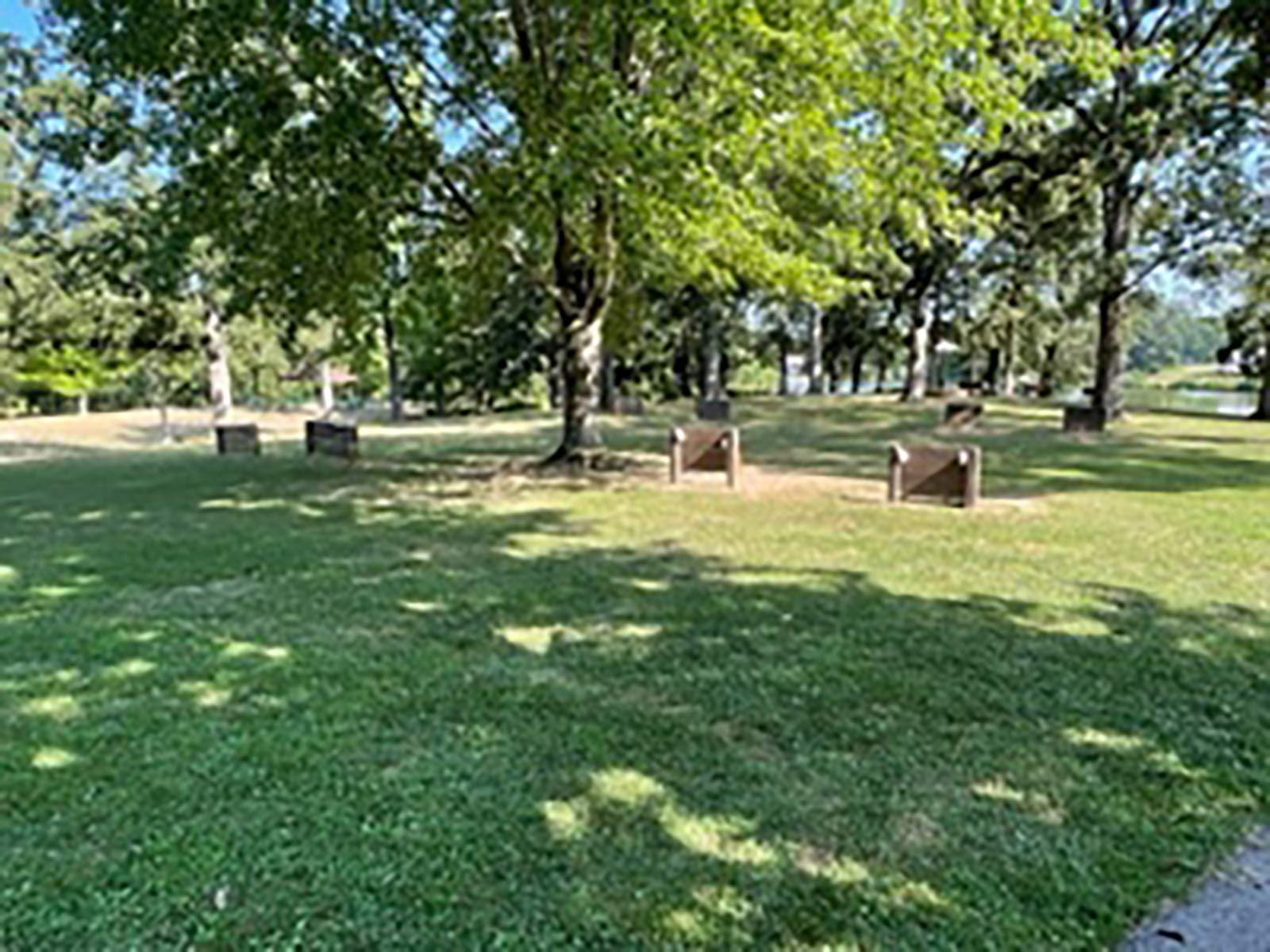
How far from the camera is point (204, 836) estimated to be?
110 inches

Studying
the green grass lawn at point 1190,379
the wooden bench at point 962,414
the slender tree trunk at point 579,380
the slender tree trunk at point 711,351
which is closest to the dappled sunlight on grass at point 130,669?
the slender tree trunk at point 579,380

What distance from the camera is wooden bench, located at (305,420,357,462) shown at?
14141 millimetres

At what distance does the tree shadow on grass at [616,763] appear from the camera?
8.00 ft

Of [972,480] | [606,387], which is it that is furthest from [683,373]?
[972,480]

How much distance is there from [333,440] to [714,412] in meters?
10.1

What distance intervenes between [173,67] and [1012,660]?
986cm

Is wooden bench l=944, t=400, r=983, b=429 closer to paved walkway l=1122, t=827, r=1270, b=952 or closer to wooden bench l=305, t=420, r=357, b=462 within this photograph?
wooden bench l=305, t=420, r=357, b=462

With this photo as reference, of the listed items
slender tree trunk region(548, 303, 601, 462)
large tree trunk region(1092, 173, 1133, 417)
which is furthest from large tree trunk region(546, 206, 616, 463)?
large tree trunk region(1092, 173, 1133, 417)

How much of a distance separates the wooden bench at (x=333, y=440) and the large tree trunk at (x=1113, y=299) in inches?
586

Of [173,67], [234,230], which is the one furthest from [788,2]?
[234,230]

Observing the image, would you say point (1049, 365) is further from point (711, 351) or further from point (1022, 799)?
point (1022, 799)

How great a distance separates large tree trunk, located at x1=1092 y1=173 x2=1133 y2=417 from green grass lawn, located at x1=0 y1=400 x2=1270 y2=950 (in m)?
12.5

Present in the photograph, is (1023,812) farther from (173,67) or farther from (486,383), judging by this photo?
(486,383)

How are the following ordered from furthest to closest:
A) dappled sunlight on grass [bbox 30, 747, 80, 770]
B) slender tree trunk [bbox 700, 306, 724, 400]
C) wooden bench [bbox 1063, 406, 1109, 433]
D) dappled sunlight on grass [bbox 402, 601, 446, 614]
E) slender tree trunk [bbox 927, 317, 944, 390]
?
slender tree trunk [bbox 927, 317, 944, 390] → slender tree trunk [bbox 700, 306, 724, 400] → wooden bench [bbox 1063, 406, 1109, 433] → dappled sunlight on grass [bbox 402, 601, 446, 614] → dappled sunlight on grass [bbox 30, 747, 80, 770]
